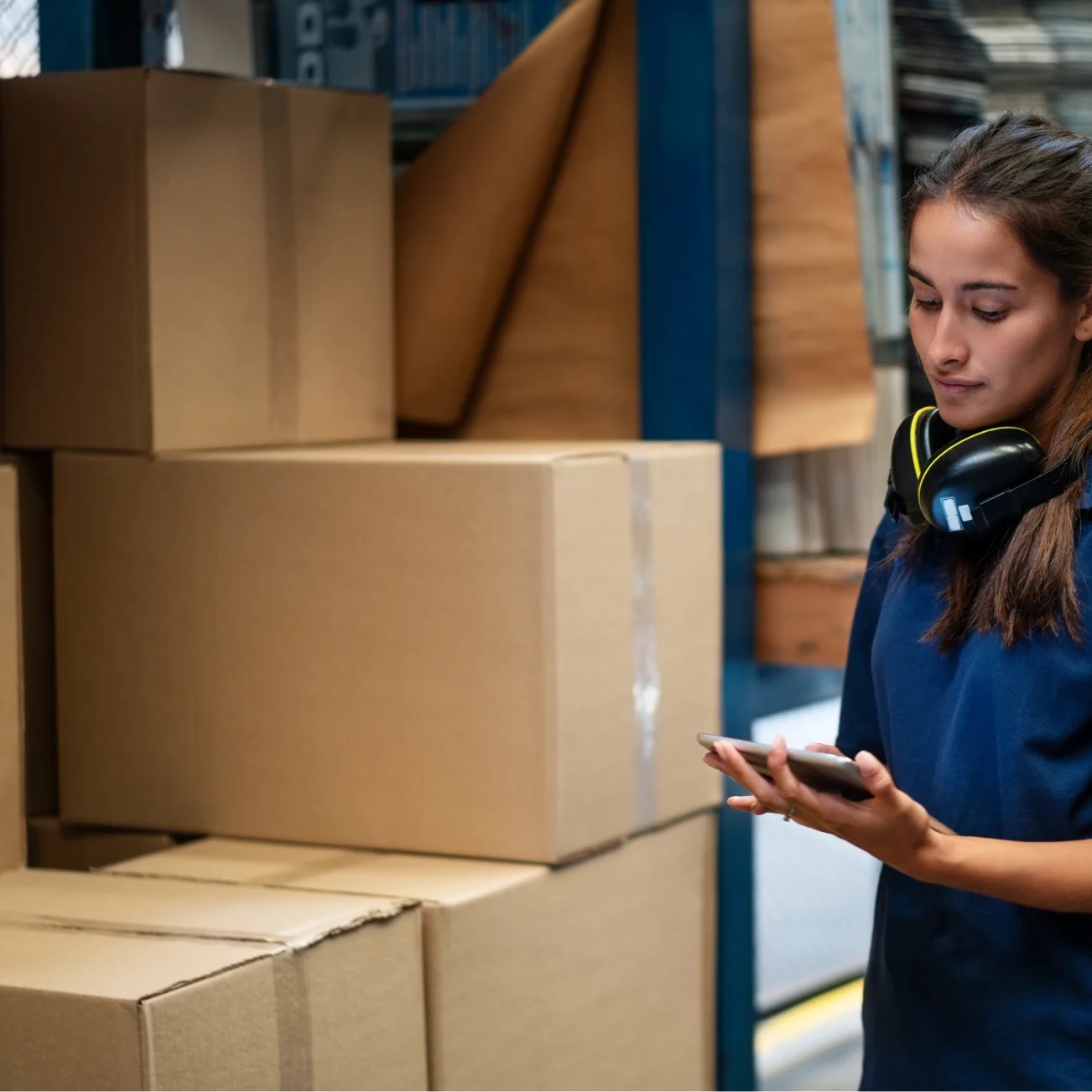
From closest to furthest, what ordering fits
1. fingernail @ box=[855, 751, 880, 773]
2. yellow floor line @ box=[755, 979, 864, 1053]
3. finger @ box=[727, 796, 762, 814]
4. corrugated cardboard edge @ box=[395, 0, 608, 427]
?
fingernail @ box=[855, 751, 880, 773] < finger @ box=[727, 796, 762, 814] < corrugated cardboard edge @ box=[395, 0, 608, 427] < yellow floor line @ box=[755, 979, 864, 1053]

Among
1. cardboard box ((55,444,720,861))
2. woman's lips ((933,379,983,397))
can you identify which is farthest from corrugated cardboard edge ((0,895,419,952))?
woman's lips ((933,379,983,397))

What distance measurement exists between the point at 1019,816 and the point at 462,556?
73cm

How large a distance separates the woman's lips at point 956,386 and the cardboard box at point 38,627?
1.18 metres

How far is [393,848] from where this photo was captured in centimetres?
180

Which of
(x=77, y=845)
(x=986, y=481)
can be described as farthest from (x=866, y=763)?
(x=77, y=845)

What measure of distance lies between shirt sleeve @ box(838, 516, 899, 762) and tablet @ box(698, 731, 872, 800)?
276 mm

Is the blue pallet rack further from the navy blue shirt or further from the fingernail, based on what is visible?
the fingernail

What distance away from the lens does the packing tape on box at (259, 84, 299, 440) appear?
198cm

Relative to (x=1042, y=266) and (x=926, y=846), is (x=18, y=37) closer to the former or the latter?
(x=1042, y=266)

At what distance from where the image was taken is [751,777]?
1139 millimetres

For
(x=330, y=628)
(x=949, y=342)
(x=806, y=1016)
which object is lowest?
(x=806, y=1016)

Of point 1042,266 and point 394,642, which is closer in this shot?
point 1042,266

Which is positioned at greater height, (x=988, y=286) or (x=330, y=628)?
(x=988, y=286)

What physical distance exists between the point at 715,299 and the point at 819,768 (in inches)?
41.8
